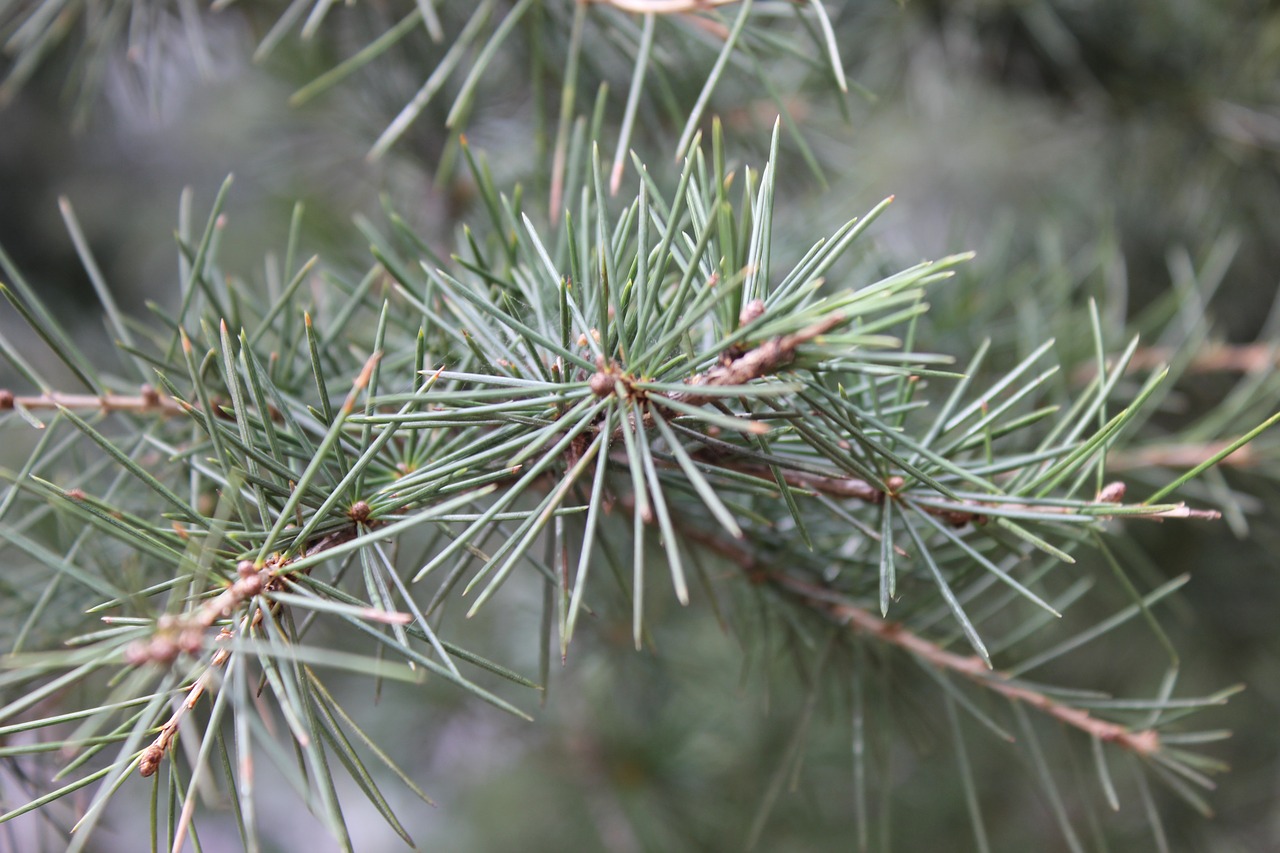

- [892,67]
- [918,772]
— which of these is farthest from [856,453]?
[918,772]

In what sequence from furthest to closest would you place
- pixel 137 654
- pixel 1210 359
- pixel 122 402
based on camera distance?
pixel 1210 359
pixel 122 402
pixel 137 654

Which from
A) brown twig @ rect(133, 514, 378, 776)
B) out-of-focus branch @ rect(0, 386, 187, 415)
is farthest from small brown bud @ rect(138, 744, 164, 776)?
out-of-focus branch @ rect(0, 386, 187, 415)

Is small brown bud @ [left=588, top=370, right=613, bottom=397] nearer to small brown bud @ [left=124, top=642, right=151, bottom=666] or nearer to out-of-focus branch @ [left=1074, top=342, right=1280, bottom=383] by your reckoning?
small brown bud @ [left=124, top=642, right=151, bottom=666]

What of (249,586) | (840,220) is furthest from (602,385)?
(840,220)

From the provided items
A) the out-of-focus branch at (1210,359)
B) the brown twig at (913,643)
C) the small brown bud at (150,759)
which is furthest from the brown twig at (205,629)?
the out-of-focus branch at (1210,359)

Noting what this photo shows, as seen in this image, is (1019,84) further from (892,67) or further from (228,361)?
(228,361)

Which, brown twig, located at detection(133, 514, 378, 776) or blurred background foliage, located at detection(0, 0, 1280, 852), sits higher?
brown twig, located at detection(133, 514, 378, 776)

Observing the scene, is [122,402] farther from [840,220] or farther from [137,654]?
[840,220]

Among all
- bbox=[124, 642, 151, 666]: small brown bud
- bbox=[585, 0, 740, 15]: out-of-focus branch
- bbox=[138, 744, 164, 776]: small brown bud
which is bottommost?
bbox=[138, 744, 164, 776]: small brown bud

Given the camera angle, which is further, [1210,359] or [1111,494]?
[1210,359]
